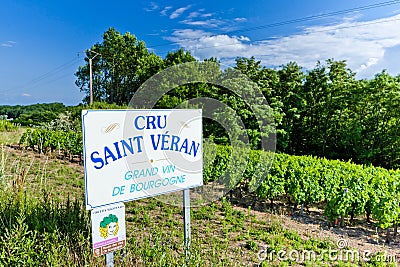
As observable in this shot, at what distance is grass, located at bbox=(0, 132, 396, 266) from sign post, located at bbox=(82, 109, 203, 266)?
1.07ft

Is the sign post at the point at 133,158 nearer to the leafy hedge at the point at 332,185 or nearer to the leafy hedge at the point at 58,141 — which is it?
the leafy hedge at the point at 332,185

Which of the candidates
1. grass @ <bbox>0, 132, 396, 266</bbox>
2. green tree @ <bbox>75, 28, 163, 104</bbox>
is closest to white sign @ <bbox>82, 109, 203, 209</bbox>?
grass @ <bbox>0, 132, 396, 266</bbox>

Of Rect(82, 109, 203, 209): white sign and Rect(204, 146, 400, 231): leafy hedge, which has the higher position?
Rect(82, 109, 203, 209): white sign

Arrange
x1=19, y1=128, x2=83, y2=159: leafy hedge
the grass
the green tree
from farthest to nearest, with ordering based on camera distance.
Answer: the green tree → x1=19, y1=128, x2=83, y2=159: leafy hedge → the grass

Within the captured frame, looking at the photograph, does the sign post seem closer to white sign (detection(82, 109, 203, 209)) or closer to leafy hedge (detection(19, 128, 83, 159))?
white sign (detection(82, 109, 203, 209))

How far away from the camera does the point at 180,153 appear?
136 inches

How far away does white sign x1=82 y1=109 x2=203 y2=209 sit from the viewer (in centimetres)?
273

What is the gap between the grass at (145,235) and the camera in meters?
2.84

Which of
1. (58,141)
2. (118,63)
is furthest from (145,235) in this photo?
(118,63)

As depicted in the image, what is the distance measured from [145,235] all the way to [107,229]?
1590 mm

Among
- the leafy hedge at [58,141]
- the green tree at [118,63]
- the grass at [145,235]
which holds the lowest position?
the grass at [145,235]

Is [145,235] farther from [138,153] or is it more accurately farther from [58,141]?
[58,141]

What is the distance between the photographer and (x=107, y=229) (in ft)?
9.12

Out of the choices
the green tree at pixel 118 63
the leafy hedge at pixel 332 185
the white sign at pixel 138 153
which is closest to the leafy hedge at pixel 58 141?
the leafy hedge at pixel 332 185
